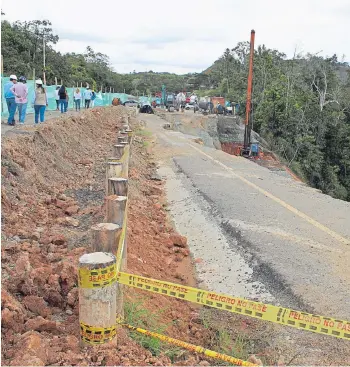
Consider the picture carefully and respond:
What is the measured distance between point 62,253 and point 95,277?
2.25 metres

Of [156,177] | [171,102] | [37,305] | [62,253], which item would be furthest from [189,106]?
[37,305]

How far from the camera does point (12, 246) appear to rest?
484 centimetres

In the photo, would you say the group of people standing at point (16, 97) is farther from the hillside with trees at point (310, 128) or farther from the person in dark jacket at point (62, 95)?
the hillside with trees at point (310, 128)

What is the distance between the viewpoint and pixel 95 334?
117 inches

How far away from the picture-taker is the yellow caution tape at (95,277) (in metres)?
2.90

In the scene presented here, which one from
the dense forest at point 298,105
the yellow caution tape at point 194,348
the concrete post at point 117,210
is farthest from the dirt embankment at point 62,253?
the dense forest at point 298,105

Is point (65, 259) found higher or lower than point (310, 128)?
lower

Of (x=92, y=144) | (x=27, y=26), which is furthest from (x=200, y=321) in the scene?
(x=27, y=26)

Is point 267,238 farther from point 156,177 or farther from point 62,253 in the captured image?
point 156,177

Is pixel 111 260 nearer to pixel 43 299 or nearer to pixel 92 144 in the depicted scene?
pixel 43 299

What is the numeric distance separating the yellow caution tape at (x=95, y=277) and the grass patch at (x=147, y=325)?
2.41 feet

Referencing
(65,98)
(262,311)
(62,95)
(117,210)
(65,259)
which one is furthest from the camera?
(65,98)

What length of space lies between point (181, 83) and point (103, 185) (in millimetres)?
107478

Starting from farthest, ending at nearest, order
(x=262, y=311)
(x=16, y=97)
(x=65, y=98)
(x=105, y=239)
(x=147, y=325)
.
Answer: (x=65, y=98)
(x=16, y=97)
(x=147, y=325)
(x=105, y=239)
(x=262, y=311)
